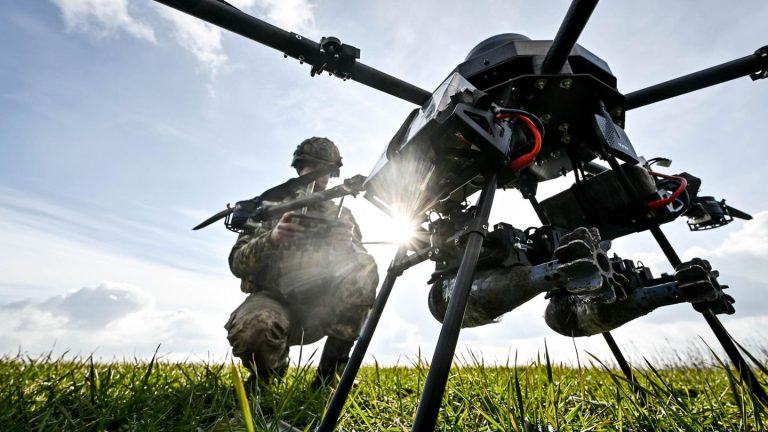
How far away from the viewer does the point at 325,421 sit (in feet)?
4.59

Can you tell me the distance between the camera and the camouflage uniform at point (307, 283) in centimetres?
345

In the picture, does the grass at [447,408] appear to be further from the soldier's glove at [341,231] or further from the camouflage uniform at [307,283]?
the soldier's glove at [341,231]

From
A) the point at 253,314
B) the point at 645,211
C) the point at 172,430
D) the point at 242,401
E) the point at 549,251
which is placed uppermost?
the point at 645,211

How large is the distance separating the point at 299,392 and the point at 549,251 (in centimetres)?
173

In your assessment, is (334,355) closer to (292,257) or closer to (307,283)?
(307,283)

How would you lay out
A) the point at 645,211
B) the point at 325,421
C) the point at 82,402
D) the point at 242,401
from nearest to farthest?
the point at 242,401, the point at 325,421, the point at 82,402, the point at 645,211

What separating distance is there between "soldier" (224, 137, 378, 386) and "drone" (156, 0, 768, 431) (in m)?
1.52

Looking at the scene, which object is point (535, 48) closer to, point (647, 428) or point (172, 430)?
point (647, 428)

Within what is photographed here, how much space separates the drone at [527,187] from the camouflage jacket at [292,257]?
1.52m

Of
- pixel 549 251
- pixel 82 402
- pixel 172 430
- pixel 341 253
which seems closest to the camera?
pixel 172 430

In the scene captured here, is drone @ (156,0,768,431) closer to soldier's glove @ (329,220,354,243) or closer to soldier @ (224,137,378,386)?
soldier's glove @ (329,220,354,243)

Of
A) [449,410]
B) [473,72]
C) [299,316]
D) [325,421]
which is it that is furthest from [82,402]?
[473,72]

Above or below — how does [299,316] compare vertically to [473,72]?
below

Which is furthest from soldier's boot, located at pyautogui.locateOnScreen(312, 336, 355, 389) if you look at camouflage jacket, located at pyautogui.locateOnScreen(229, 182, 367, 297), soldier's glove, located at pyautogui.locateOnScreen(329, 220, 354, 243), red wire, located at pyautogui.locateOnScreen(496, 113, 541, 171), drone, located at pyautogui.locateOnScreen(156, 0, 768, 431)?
red wire, located at pyautogui.locateOnScreen(496, 113, 541, 171)
